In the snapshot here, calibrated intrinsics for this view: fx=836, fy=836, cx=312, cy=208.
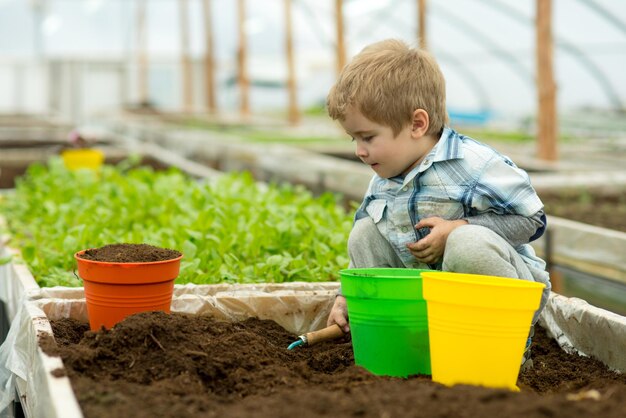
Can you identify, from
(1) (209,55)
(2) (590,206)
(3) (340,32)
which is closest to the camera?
(2) (590,206)

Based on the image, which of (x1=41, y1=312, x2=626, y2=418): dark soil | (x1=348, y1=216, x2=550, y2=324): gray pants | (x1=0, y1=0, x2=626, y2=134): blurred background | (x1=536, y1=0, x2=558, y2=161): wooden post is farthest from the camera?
(x1=0, y1=0, x2=626, y2=134): blurred background

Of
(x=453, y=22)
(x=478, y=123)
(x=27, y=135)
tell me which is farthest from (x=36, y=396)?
(x=453, y=22)

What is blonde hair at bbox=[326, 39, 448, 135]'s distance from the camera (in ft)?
6.84

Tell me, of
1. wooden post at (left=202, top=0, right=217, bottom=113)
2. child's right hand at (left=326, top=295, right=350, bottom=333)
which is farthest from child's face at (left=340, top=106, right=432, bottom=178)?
wooden post at (left=202, top=0, right=217, bottom=113)

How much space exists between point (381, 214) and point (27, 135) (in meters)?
9.09

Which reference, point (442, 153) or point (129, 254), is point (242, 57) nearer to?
point (129, 254)

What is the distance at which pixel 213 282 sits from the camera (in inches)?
114

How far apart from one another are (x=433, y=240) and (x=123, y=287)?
82 centimetres

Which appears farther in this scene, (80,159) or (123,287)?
(80,159)

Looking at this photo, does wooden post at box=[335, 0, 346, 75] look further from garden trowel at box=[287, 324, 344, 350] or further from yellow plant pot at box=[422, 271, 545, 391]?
yellow plant pot at box=[422, 271, 545, 391]

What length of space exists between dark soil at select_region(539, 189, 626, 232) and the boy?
2736mm

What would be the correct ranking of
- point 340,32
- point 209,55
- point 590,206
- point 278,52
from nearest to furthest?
point 590,206 < point 340,32 < point 209,55 < point 278,52

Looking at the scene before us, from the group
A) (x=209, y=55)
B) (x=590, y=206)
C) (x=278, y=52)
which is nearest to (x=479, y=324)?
(x=590, y=206)

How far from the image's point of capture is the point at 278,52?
25.5 m
